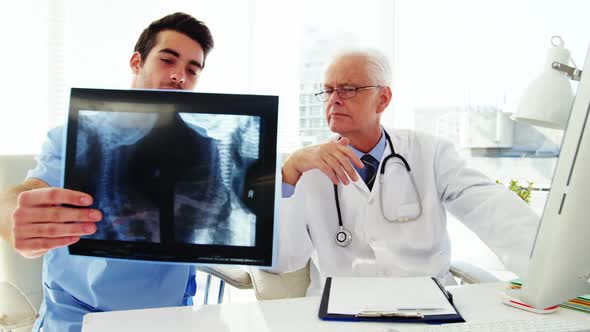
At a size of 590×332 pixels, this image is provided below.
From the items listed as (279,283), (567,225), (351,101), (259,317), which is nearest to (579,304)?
(567,225)

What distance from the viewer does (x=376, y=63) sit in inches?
61.2

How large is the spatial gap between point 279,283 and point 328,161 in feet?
1.72

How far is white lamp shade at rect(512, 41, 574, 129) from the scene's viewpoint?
36.9 inches

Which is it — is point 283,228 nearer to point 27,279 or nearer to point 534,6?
point 27,279

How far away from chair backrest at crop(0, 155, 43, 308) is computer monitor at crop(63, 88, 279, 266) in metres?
0.64

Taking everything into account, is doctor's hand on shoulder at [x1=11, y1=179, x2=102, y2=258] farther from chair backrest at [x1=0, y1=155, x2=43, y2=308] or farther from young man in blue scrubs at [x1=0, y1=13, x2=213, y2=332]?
chair backrest at [x1=0, y1=155, x2=43, y2=308]

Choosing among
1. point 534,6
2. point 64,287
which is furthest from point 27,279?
point 534,6

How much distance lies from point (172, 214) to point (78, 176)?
0.17m

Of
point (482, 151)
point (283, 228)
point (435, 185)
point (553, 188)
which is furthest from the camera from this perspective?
point (482, 151)

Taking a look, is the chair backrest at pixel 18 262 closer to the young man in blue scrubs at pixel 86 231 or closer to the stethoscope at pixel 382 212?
the young man in blue scrubs at pixel 86 231

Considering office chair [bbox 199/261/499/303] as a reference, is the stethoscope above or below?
above

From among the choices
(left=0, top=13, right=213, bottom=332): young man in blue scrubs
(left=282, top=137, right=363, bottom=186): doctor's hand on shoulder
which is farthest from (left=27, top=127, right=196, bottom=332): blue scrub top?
(left=282, top=137, right=363, bottom=186): doctor's hand on shoulder

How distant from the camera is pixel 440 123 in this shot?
2.80 metres

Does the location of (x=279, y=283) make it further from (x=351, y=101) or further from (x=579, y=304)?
(x=579, y=304)
